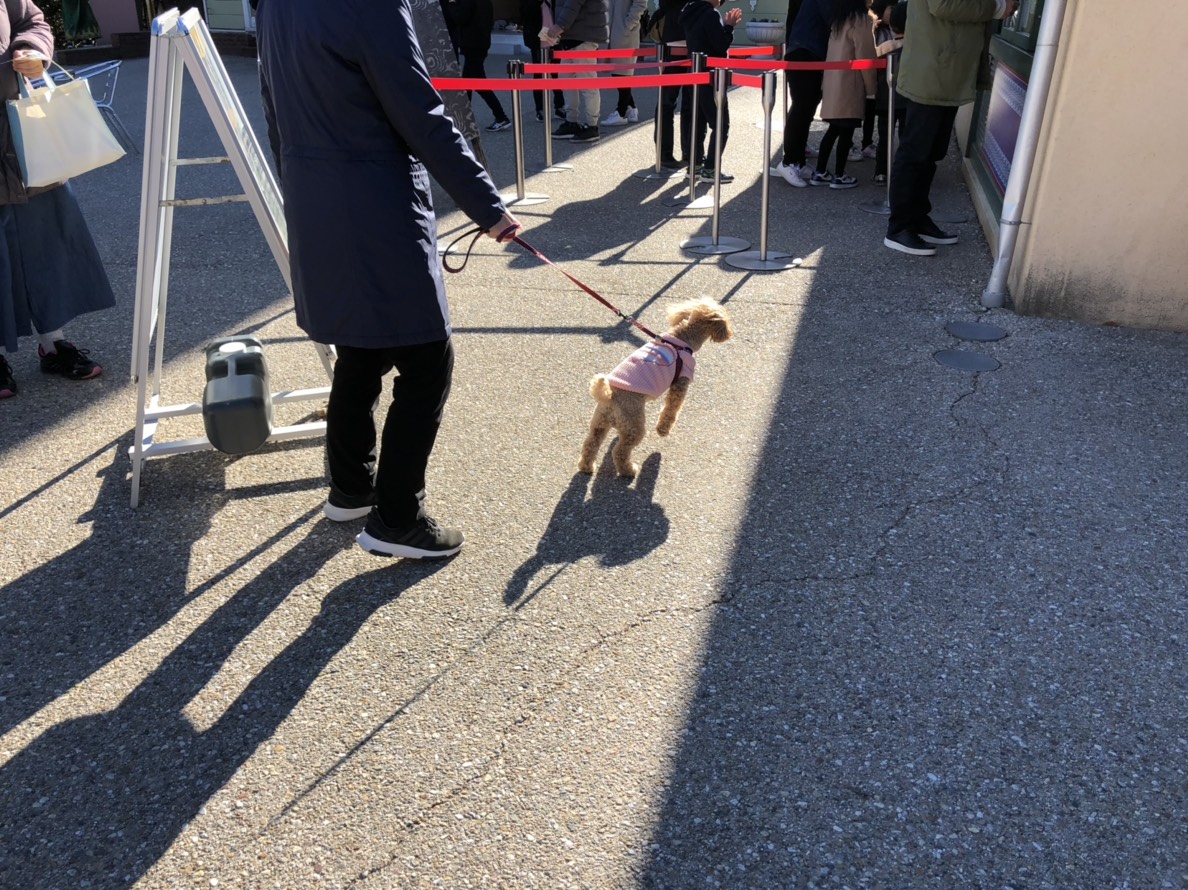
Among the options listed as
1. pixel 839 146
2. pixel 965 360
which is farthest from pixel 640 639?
pixel 839 146

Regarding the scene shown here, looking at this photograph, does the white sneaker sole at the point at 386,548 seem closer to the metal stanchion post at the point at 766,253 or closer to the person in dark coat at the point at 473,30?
the metal stanchion post at the point at 766,253

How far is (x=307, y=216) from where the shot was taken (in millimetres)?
2834

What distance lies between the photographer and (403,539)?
3312 millimetres

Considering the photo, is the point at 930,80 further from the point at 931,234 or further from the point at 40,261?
the point at 40,261

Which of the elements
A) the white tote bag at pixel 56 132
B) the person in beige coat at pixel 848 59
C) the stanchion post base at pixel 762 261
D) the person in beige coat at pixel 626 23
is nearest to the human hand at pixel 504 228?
the white tote bag at pixel 56 132

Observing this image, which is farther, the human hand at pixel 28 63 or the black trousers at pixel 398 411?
the human hand at pixel 28 63

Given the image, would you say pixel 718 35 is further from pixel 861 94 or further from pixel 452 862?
pixel 452 862

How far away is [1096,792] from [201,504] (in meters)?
3.18

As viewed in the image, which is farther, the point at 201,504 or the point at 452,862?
the point at 201,504

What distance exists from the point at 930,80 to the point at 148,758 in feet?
19.0

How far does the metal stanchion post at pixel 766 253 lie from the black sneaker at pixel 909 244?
Answer: 2.31 ft

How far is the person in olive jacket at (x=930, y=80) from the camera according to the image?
5961 millimetres

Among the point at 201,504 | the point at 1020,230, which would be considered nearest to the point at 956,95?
the point at 1020,230

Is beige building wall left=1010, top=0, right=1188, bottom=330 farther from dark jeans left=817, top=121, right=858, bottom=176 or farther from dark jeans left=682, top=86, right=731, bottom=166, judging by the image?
dark jeans left=682, top=86, right=731, bottom=166
